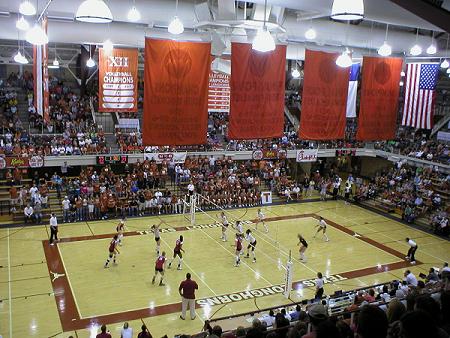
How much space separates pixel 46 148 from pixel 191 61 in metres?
14.9

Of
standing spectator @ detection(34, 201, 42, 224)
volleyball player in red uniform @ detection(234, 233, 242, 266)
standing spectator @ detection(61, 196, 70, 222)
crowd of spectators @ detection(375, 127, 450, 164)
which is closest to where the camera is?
volleyball player in red uniform @ detection(234, 233, 242, 266)

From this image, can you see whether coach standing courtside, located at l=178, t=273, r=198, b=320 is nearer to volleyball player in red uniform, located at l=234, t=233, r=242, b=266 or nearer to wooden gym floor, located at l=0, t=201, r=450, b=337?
wooden gym floor, located at l=0, t=201, r=450, b=337

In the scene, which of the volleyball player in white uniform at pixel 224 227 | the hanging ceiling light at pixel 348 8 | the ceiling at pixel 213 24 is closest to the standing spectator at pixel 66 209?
the ceiling at pixel 213 24

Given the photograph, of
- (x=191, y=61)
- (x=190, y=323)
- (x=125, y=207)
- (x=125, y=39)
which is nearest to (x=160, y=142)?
(x=191, y=61)

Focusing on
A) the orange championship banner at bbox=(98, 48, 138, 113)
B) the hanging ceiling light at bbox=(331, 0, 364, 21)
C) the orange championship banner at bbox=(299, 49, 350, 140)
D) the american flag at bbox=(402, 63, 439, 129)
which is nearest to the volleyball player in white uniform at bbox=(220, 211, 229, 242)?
the orange championship banner at bbox=(98, 48, 138, 113)

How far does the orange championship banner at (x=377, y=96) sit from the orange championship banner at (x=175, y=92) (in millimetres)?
6355

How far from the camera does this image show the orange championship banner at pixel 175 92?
1384 centimetres

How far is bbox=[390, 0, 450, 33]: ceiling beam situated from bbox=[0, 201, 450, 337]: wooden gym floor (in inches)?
396

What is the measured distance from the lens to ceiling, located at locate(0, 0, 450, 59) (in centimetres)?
1445

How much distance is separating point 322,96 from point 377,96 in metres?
2.80

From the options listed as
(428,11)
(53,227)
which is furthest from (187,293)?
(428,11)

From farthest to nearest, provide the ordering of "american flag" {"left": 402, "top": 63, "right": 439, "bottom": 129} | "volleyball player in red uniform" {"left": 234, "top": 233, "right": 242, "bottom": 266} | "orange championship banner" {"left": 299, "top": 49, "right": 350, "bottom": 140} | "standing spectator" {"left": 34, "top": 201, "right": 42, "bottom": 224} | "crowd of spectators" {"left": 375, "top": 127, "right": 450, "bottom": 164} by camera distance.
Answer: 1. "crowd of spectators" {"left": 375, "top": 127, "right": 450, "bottom": 164}
2. "standing spectator" {"left": 34, "top": 201, "right": 42, "bottom": 224}
3. "american flag" {"left": 402, "top": 63, "right": 439, "bottom": 129}
4. "volleyball player in red uniform" {"left": 234, "top": 233, "right": 242, "bottom": 266}
5. "orange championship banner" {"left": 299, "top": 49, "right": 350, "bottom": 140}

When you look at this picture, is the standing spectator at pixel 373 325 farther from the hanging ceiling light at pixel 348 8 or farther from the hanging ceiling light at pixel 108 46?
the hanging ceiling light at pixel 108 46

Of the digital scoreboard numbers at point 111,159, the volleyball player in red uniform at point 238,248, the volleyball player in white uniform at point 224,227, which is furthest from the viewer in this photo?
the digital scoreboard numbers at point 111,159
